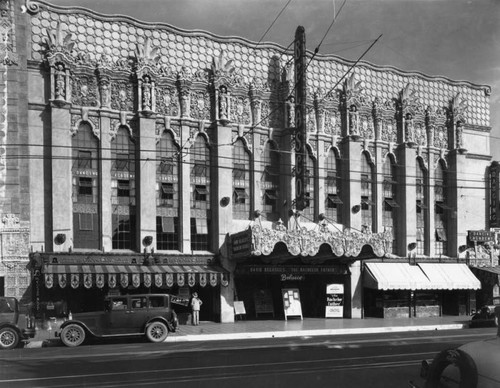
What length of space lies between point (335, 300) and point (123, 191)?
40.5ft

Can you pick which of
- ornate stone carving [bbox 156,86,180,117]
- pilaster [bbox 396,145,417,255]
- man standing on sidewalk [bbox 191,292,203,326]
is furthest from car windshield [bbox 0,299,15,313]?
pilaster [bbox 396,145,417,255]

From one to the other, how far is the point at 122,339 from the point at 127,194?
800cm

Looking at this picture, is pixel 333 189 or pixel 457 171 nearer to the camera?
pixel 333 189

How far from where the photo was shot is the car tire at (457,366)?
4027 mm

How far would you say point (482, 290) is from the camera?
33.4 metres

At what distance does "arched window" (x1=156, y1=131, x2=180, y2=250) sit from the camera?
26719 millimetres

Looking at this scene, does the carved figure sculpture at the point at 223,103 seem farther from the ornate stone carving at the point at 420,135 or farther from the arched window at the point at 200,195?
the ornate stone carving at the point at 420,135

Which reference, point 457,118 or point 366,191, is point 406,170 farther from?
point 457,118

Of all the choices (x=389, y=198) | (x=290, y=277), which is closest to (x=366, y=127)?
(x=389, y=198)

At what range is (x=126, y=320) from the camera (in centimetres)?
1905

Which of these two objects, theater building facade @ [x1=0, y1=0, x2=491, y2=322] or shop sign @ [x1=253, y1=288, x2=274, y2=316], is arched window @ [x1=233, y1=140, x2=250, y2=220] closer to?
theater building facade @ [x1=0, y1=0, x2=491, y2=322]

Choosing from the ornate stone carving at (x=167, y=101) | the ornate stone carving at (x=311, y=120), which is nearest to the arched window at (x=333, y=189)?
the ornate stone carving at (x=311, y=120)

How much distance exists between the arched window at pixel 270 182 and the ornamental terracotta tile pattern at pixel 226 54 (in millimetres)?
2464

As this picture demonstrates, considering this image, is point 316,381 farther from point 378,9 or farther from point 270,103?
point 270,103
